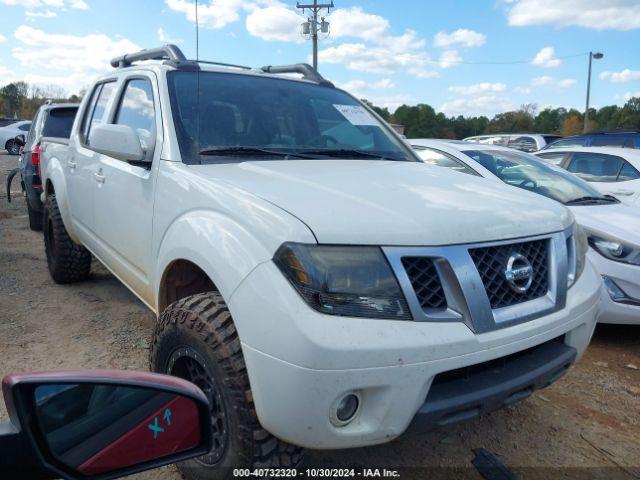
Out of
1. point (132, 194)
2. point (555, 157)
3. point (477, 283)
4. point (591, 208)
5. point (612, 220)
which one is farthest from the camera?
point (555, 157)

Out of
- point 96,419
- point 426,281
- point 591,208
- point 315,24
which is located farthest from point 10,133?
point 96,419

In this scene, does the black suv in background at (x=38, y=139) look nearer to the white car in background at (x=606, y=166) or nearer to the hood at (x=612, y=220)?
the hood at (x=612, y=220)

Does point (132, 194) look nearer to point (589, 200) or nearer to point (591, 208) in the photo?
point (591, 208)

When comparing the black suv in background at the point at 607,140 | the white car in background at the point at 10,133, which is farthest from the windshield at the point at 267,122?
the white car in background at the point at 10,133

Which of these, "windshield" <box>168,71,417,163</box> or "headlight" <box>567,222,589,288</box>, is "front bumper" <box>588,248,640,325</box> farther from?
"windshield" <box>168,71,417,163</box>

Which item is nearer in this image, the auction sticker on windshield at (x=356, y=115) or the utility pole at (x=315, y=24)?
the auction sticker on windshield at (x=356, y=115)

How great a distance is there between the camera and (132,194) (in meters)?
2.84

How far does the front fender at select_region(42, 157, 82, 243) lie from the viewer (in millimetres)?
4227

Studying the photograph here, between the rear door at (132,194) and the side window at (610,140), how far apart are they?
1066 centimetres

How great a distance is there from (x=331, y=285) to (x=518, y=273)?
2.45 ft

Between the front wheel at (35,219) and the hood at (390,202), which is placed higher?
the hood at (390,202)

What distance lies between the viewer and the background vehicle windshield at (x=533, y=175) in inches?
182

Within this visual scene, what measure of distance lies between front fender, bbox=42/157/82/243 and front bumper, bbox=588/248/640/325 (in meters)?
4.00

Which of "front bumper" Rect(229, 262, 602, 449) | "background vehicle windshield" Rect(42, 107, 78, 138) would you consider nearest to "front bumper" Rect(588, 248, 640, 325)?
Result: "front bumper" Rect(229, 262, 602, 449)
